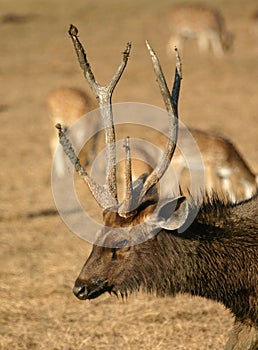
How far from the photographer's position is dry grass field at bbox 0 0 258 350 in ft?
20.5

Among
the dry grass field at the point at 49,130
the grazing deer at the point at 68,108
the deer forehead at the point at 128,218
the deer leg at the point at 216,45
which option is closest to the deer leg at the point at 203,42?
the deer leg at the point at 216,45

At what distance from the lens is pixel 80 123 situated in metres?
11.3

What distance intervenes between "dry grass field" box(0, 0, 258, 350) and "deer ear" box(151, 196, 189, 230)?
1487 millimetres

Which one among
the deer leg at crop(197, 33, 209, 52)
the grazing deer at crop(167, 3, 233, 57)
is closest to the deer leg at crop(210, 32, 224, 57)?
the grazing deer at crop(167, 3, 233, 57)

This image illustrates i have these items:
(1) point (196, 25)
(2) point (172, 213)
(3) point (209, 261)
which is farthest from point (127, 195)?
(1) point (196, 25)

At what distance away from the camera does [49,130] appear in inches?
551

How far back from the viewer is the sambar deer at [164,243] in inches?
188

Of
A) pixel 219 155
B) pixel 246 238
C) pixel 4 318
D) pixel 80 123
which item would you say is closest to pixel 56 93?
pixel 80 123

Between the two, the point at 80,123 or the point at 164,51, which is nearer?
the point at 80,123

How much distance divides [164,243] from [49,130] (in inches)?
367

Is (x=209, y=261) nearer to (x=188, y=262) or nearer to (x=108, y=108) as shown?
(x=188, y=262)

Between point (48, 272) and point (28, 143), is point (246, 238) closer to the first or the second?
point (48, 272)

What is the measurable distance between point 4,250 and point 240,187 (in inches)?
122

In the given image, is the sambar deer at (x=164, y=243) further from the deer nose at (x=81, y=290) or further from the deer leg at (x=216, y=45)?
the deer leg at (x=216, y=45)
